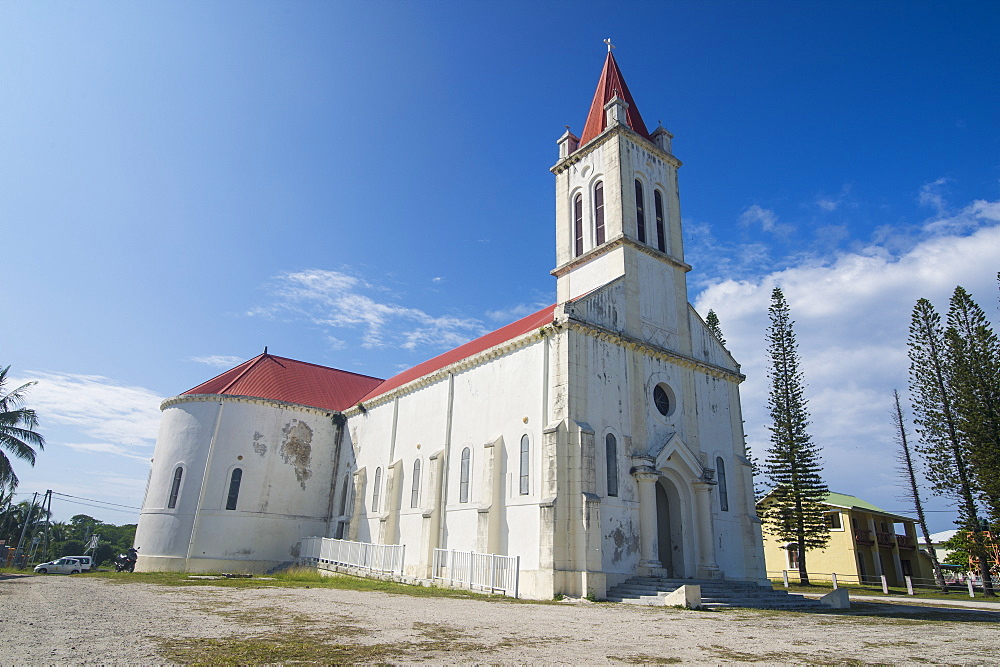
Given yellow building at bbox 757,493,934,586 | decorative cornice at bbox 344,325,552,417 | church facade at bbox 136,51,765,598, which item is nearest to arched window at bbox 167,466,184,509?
church facade at bbox 136,51,765,598

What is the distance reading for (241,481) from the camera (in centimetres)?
2759

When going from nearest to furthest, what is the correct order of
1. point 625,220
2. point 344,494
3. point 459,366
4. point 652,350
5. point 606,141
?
point 652,350 → point 625,220 → point 459,366 → point 606,141 → point 344,494

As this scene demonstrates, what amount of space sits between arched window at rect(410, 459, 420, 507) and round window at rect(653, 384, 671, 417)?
9.92 meters

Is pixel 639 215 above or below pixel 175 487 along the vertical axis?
above

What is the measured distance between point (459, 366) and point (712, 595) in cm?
1153

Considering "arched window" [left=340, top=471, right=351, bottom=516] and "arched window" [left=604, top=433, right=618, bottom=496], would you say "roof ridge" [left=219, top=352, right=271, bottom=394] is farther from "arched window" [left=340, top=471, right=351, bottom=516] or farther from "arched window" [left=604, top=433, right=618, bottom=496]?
"arched window" [left=604, top=433, right=618, bottom=496]

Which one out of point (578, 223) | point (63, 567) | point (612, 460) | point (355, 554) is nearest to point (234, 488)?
point (355, 554)

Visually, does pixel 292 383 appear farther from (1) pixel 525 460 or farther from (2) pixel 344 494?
(1) pixel 525 460

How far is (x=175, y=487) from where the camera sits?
27281mm

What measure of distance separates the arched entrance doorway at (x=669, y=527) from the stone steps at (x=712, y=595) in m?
1.68

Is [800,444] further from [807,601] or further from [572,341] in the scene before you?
[572,341]

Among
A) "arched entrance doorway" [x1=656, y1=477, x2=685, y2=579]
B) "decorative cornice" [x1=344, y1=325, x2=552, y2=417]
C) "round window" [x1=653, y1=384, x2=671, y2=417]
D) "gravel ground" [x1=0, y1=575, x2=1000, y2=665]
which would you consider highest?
"decorative cornice" [x1=344, y1=325, x2=552, y2=417]

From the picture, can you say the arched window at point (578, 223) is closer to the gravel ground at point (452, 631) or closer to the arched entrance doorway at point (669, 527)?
the arched entrance doorway at point (669, 527)

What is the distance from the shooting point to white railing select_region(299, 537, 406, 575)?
22.0 metres
